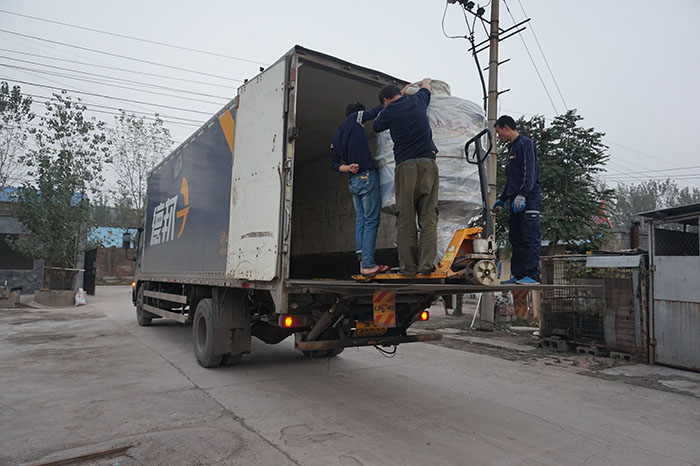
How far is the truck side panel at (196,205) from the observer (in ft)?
18.9

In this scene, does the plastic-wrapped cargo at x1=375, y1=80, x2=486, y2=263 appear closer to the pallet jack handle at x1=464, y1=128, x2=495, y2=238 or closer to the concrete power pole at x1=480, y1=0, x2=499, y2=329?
the pallet jack handle at x1=464, y1=128, x2=495, y2=238

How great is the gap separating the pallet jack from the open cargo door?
1108 mm

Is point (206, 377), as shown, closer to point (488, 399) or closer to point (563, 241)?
point (488, 399)

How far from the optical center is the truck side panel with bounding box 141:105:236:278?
576 centimetres

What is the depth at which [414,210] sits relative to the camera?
3906 millimetres

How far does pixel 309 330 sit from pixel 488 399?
2.25m

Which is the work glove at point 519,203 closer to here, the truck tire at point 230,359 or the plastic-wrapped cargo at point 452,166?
the plastic-wrapped cargo at point 452,166

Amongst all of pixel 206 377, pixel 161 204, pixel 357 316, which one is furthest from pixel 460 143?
pixel 161 204

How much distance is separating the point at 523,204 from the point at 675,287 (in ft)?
14.7

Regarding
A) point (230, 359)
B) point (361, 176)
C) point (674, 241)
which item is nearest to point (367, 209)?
point (361, 176)

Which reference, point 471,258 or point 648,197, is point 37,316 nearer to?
point 471,258

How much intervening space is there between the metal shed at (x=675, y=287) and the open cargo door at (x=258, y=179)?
632cm

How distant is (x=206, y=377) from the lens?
5660 mm

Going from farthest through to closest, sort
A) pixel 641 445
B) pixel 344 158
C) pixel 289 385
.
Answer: pixel 289 385 → pixel 344 158 → pixel 641 445
